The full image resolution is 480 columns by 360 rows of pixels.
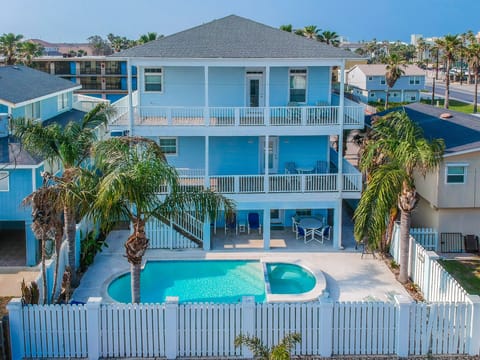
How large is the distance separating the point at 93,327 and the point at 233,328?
136 inches

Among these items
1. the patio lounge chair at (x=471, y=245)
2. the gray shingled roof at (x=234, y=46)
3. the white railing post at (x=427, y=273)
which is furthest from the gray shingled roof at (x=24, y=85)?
the patio lounge chair at (x=471, y=245)

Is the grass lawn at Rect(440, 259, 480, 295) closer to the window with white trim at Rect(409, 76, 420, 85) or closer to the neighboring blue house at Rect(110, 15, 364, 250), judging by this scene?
the neighboring blue house at Rect(110, 15, 364, 250)

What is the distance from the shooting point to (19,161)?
2073 centimetres

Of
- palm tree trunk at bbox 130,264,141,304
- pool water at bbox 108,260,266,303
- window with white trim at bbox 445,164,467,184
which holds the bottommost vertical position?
pool water at bbox 108,260,266,303

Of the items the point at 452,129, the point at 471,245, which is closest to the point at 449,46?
the point at 452,129

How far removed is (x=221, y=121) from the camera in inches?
946

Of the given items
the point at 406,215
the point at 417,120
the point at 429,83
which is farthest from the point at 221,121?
the point at 429,83

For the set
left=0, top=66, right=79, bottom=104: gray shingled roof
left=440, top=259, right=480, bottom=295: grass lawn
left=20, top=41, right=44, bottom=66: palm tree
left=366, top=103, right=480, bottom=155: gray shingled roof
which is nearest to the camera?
left=440, top=259, right=480, bottom=295: grass lawn

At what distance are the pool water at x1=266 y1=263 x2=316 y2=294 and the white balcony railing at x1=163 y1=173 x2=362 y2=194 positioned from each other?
3.32 metres

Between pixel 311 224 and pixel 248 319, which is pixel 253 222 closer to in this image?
pixel 311 224

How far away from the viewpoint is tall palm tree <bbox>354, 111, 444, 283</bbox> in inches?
715

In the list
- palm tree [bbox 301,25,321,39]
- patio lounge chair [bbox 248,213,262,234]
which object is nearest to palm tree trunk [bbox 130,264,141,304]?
patio lounge chair [bbox 248,213,262,234]

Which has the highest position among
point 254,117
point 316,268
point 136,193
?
point 254,117

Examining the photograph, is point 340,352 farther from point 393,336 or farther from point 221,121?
point 221,121
